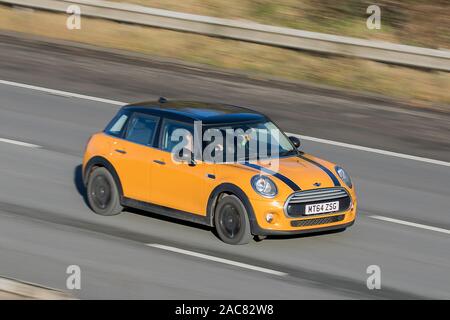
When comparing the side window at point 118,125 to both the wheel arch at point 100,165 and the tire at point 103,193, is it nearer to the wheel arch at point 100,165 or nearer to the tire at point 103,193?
the wheel arch at point 100,165

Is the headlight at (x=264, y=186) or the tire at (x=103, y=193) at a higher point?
the tire at (x=103, y=193)

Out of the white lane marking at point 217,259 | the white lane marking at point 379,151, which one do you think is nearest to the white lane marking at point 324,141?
the white lane marking at point 379,151

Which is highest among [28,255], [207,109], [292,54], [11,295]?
[292,54]

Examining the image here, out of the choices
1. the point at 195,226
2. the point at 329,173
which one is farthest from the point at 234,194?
the point at 329,173

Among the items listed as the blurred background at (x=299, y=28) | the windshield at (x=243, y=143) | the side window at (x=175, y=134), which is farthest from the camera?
the blurred background at (x=299, y=28)

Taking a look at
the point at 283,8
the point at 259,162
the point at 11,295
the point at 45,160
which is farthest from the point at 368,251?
the point at 283,8

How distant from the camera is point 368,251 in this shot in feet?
41.1

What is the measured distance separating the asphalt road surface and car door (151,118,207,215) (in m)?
0.41

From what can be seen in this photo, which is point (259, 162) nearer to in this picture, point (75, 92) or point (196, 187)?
point (196, 187)

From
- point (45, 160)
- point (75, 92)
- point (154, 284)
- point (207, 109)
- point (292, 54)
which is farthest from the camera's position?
point (292, 54)

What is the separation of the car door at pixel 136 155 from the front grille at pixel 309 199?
6.46 feet

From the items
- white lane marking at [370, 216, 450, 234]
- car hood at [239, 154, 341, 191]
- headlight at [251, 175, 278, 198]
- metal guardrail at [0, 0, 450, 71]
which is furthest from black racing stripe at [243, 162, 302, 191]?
metal guardrail at [0, 0, 450, 71]

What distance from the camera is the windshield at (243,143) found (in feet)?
41.5

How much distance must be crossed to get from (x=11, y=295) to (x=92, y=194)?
Answer: 13.8ft
